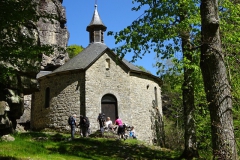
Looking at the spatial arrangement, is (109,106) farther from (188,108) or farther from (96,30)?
(188,108)

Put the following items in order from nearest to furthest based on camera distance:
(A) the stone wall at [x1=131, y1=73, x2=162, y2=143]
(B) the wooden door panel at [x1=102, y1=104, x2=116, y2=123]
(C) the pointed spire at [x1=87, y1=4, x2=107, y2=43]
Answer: (B) the wooden door panel at [x1=102, y1=104, x2=116, y2=123], (A) the stone wall at [x1=131, y1=73, x2=162, y2=143], (C) the pointed spire at [x1=87, y1=4, x2=107, y2=43]

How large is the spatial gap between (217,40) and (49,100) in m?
17.9

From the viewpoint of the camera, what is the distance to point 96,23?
90.8 feet

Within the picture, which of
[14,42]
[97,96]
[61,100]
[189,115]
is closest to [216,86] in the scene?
[14,42]

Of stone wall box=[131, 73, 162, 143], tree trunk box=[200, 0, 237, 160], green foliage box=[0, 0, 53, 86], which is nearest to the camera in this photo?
Answer: tree trunk box=[200, 0, 237, 160]

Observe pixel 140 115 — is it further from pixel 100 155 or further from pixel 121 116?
pixel 100 155

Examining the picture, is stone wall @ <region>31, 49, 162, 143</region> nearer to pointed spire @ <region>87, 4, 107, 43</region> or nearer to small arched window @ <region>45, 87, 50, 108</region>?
small arched window @ <region>45, 87, 50, 108</region>

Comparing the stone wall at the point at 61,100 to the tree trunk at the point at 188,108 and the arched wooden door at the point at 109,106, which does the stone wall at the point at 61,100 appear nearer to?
the arched wooden door at the point at 109,106

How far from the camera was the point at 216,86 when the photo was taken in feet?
22.4

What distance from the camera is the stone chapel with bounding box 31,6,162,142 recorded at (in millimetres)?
21312

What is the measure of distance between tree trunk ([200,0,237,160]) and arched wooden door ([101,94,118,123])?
1494cm

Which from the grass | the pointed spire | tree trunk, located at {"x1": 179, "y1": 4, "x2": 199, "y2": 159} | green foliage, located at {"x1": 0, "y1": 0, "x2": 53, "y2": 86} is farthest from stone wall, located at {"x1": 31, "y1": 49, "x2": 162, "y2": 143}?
green foliage, located at {"x1": 0, "y1": 0, "x2": 53, "y2": 86}

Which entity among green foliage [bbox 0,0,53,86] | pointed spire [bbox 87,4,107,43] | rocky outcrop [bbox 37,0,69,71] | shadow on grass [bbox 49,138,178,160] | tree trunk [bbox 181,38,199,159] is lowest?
shadow on grass [bbox 49,138,178,160]

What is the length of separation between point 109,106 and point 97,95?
4.08ft
